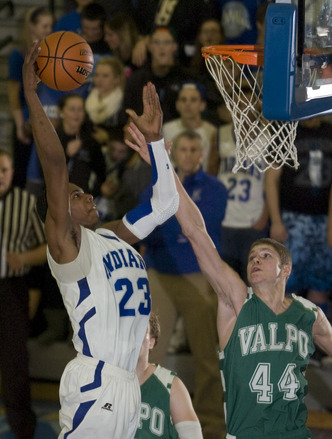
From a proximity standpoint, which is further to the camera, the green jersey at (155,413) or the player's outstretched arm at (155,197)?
the green jersey at (155,413)

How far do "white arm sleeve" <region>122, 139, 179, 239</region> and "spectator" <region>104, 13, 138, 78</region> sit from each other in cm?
348

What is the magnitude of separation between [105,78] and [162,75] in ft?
1.70

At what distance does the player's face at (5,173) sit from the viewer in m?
6.37

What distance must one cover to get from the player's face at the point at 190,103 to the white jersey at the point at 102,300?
3356 mm

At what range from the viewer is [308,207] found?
678cm

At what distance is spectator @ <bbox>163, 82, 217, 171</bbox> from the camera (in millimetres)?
7156

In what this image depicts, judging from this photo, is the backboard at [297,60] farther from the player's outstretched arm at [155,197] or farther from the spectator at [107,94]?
the spectator at [107,94]

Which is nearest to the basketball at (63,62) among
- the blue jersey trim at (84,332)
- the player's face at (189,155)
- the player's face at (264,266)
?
the blue jersey trim at (84,332)

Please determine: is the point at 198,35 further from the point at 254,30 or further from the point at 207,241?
the point at 207,241

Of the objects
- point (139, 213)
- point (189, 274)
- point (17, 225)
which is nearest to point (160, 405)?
point (139, 213)

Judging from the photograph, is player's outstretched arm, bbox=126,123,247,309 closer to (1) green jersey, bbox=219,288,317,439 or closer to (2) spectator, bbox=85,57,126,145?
(1) green jersey, bbox=219,288,317,439

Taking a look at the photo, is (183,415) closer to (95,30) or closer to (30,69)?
(30,69)

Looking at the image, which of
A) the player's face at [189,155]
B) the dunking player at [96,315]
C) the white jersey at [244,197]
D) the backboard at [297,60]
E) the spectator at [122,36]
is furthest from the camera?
the spectator at [122,36]

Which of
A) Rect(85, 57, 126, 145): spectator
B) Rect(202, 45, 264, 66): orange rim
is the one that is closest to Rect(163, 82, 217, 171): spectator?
Rect(85, 57, 126, 145): spectator
